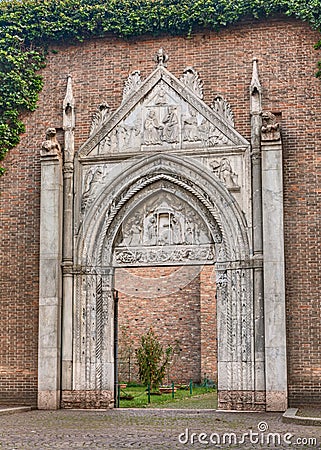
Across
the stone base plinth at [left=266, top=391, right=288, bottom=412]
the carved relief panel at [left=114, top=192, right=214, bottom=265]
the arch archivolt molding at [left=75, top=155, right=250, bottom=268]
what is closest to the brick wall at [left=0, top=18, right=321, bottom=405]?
the stone base plinth at [left=266, top=391, right=288, bottom=412]

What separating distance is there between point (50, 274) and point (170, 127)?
368 centimetres

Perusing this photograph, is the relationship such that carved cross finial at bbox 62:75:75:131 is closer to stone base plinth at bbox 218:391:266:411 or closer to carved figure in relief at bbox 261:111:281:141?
carved figure in relief at bbox 261:111:281:141

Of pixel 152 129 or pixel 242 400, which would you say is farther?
pixel 152 129

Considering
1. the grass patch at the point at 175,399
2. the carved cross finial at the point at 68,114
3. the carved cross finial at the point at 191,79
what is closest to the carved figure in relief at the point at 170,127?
the carved cross finial at the point at 191,79

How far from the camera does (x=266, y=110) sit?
16.3 meters

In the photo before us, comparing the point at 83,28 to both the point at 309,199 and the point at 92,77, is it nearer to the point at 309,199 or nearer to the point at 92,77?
the point at 92,77

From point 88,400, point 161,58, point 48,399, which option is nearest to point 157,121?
point 161,58

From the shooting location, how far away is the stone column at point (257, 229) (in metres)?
15.3

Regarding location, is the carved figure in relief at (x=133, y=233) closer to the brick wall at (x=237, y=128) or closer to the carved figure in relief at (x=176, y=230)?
the carved figure in relief at (x=176, y=230)

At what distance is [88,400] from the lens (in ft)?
52.1

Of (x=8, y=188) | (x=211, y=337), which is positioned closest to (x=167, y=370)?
(x=211, y=337)

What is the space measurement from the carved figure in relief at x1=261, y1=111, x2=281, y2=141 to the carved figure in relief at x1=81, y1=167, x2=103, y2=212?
3320 millimetres

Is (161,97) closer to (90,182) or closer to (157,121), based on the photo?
(157,121)

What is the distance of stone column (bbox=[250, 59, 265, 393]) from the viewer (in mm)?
15273
